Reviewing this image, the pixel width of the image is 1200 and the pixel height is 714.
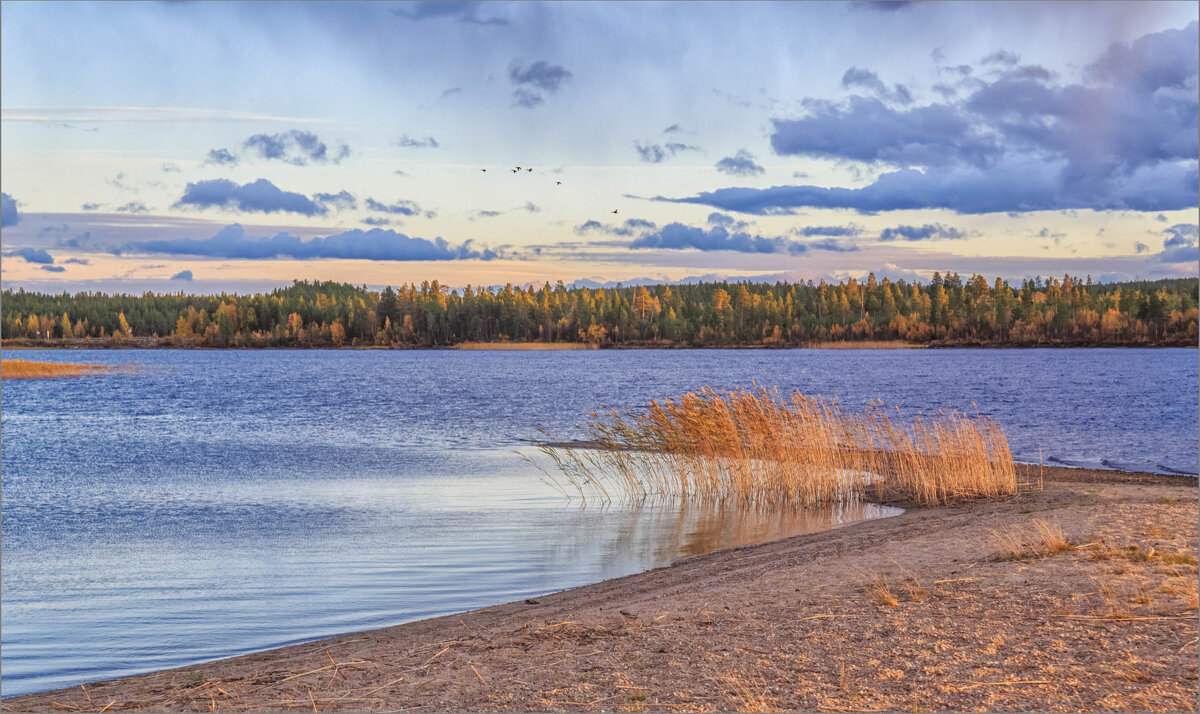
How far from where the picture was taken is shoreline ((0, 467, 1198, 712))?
7.91m

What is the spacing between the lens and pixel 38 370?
4033 inches

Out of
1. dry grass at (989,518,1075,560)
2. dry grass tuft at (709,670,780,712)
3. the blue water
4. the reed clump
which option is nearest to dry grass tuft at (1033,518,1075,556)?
dry grass at (989,518,1075,560)

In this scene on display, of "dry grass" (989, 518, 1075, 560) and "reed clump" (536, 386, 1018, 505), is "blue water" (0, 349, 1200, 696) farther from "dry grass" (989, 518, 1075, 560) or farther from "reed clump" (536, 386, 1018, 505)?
"dry grass" (989, 518, 1075, 560)

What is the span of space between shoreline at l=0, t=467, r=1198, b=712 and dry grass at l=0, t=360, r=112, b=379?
312 ft

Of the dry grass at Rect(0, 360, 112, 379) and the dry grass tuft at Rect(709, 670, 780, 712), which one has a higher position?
the dry grass tuft at Rect(709, 670, 780, 712)

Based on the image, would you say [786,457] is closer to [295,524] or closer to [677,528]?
[677,528]

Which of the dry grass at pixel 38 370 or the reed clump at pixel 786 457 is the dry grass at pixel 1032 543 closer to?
the reed clump at pixel 786 457

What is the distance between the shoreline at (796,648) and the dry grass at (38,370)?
94.9 metres

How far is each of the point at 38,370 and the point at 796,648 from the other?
112 m

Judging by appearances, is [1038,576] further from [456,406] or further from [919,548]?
[456,406]

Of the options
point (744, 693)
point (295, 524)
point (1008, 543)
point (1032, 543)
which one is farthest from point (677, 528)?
point (744, 693)

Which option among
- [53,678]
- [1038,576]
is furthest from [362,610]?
[1038,576]

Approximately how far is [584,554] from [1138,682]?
11.0 m

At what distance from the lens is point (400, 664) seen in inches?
382
